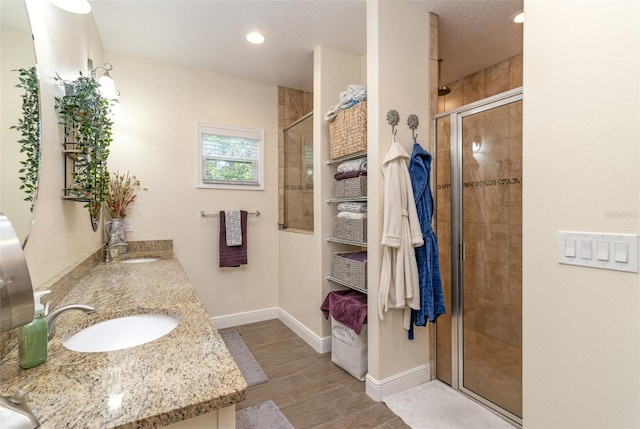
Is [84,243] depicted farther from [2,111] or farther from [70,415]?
[70,415]

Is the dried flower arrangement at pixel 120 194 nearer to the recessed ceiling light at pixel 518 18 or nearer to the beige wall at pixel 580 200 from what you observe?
the beige wall at pixel 580 200

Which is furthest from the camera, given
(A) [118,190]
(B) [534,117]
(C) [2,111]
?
(A) [118,190]

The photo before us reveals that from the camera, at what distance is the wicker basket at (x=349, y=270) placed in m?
2.21

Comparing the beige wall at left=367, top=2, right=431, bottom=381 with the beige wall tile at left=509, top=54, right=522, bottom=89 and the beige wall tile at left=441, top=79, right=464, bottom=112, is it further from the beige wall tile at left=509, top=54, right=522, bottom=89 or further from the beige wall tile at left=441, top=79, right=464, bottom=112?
the beige wall tile at left=441, top=79, right=464, bottom=112

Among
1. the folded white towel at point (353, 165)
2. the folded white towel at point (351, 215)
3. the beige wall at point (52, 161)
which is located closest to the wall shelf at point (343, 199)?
the folded white towel at point (351, 215)

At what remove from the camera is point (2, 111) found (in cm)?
84

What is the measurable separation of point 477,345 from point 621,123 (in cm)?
163

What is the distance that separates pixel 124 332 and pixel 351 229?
1.55 metres

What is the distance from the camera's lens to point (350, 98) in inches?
89.7

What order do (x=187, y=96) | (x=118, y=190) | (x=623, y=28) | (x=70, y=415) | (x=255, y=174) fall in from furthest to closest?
(x=255, y=174), (x=187, y=96), (x=118, y=190), (x=623, y=28), (x=70, y=415)

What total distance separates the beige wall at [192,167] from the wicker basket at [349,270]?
1150mm

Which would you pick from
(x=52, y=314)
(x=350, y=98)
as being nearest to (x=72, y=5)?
(x=52, y=314)

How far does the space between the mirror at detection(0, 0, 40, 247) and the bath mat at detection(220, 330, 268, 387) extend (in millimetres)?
1694

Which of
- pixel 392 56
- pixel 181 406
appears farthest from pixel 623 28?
pixel 181 406
